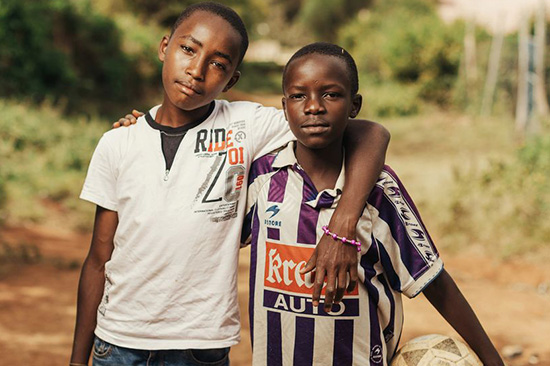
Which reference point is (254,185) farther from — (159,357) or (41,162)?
(41,162)

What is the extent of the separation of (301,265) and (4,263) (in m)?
4.79

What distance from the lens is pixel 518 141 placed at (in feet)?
31.7

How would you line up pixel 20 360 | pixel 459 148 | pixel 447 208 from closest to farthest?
pixel 20 360 < pixel 447 208 < pixel 459 148

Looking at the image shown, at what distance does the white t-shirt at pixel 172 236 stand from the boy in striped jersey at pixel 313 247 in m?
0.10

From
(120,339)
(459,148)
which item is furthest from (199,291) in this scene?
(459,148)

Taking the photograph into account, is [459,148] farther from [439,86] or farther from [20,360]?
[20,360]

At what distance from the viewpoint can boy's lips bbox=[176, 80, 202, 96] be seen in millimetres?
1746

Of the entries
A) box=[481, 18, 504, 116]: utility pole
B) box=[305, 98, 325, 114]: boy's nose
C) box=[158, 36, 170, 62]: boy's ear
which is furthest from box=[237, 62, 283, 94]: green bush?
box=[305, 98, 325, 114]: boy's nose

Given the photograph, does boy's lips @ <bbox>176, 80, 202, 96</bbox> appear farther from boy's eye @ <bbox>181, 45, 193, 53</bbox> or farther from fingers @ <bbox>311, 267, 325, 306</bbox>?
fingers @ <bbox>311, 267, 325, 306</bbox>

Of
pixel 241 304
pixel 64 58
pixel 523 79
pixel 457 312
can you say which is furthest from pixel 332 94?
pixel 64 58

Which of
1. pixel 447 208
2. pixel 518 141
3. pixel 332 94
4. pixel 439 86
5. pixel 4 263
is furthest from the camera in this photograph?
pixel 439 86

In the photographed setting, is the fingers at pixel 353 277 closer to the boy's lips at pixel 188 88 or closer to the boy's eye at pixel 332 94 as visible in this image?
the boy's eye at pixel 332 94

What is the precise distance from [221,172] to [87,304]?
0.57 meters

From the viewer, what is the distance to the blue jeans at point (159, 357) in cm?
178
